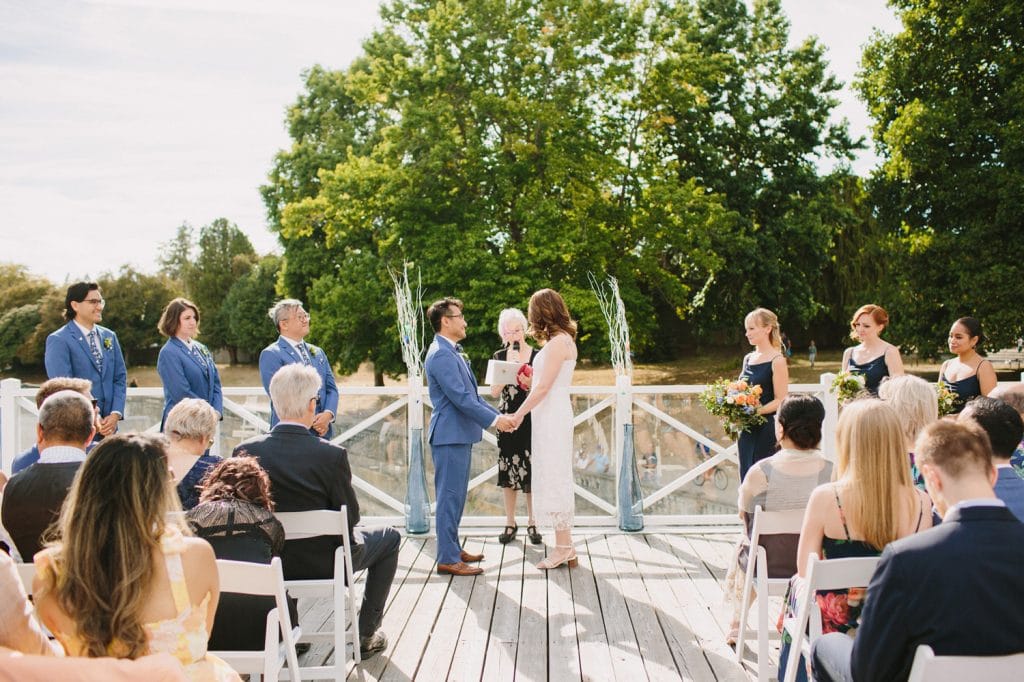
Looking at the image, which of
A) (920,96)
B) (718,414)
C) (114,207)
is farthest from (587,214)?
(114,207)

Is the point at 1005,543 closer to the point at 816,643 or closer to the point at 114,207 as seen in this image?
the point at 816,643

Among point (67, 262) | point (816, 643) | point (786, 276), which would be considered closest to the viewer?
point (816, 643)

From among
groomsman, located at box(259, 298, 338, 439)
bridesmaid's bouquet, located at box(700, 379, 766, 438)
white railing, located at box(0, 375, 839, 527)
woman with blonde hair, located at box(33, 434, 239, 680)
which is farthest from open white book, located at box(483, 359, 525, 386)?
woman with blonde hair, located at box(33, 434, 239, 680)

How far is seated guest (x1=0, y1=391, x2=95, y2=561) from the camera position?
279 centimetres

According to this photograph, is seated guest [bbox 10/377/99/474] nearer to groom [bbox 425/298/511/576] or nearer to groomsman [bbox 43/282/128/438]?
groomsman [bbox 43/282/128/438]

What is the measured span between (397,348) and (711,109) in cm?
1188

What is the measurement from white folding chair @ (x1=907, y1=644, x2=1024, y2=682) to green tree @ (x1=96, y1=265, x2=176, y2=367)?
39.4m

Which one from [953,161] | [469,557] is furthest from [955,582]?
[953,161]

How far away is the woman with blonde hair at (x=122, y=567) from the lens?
1820 millimetres

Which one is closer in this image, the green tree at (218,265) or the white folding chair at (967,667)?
the white folding chair at (967,667)

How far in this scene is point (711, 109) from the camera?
23.0 meters

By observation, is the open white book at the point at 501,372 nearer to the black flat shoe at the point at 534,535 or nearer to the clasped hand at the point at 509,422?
the clasped hand at the point at 509,422

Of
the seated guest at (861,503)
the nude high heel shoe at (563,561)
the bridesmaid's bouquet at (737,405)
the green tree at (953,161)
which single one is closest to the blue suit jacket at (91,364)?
the nude high heel shoe at (563,561)

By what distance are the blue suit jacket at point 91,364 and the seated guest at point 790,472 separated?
14.1ft
